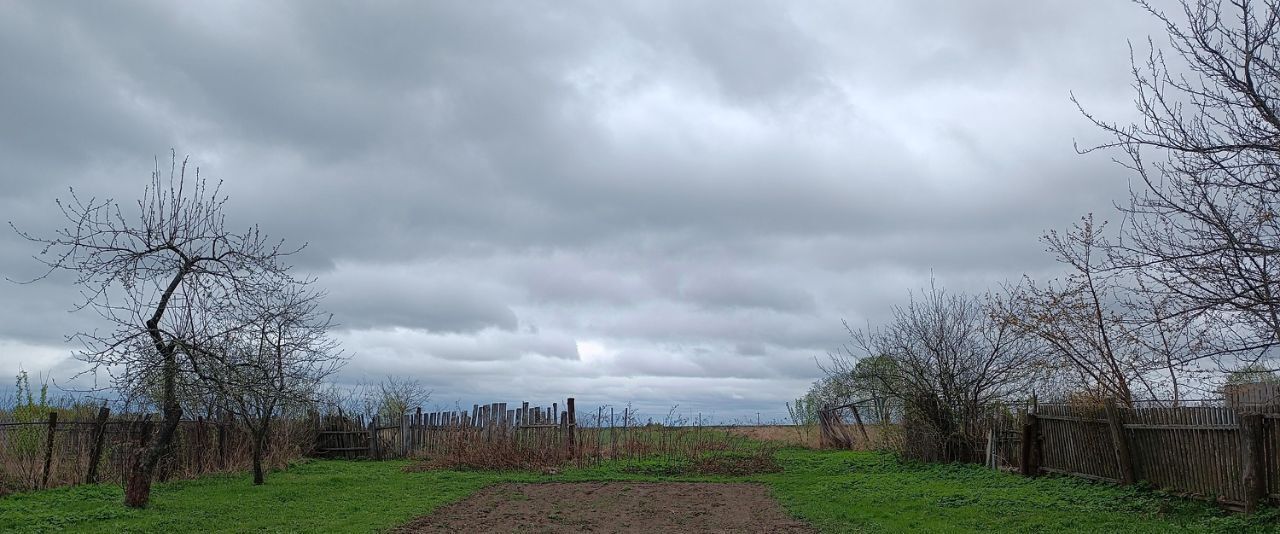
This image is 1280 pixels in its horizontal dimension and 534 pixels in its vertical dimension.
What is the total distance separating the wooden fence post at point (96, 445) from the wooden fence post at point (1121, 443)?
1759 centimetres

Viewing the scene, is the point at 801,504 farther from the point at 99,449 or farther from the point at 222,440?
the point at 222,440

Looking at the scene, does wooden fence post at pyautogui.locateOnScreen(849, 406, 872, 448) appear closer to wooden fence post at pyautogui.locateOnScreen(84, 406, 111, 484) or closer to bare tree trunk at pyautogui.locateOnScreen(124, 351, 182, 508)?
bare tree trunk at pyautogui.locateOnScreen(124, 351, 182, 508)

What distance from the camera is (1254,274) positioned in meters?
7.96

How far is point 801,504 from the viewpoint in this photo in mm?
14148

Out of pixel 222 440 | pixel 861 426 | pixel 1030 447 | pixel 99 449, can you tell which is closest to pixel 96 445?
pixel 99 449

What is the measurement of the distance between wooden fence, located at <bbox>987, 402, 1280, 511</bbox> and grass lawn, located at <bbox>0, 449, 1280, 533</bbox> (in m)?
0.37

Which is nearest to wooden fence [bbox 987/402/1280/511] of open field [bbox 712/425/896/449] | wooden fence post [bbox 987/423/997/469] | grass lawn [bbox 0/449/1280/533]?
grass lawn [bbox 0/449/1280/533]

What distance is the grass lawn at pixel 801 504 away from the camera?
10703mm

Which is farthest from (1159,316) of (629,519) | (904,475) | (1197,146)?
(904,475)

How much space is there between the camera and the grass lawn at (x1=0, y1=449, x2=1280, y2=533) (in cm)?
1070

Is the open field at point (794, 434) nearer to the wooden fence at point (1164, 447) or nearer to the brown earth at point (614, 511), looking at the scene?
the wooden fence at point (1164, 447)

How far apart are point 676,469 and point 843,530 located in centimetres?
1001

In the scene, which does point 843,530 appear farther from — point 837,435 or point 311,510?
point 837,435

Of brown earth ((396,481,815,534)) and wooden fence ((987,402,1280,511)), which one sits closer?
wooden fence ((987,402,1280,511))
